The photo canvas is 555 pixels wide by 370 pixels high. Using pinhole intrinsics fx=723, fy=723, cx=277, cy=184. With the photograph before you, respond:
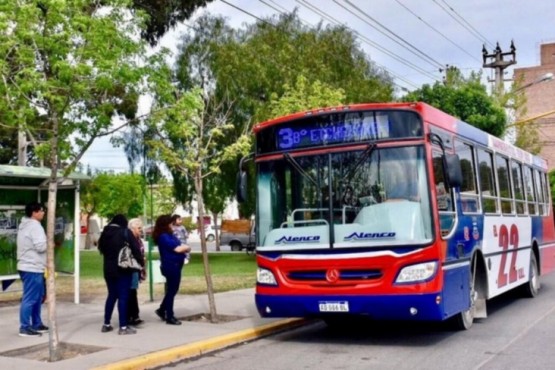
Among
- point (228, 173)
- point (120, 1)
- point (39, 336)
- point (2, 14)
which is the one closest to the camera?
point (2, 14)

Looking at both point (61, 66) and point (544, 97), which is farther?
point (544, 97)

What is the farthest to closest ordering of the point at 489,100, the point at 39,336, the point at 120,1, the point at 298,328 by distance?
the point at 489,100 < the point at 298,328 < the point at 39,336 < the point at 120,1

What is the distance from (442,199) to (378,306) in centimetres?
161

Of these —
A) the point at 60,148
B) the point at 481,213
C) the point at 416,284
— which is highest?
the point at 60,148

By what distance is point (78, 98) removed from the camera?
901 centimetres

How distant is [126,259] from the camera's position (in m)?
10.2

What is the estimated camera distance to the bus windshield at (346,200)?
8.92 meters

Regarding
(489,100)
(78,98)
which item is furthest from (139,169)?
(78,98)

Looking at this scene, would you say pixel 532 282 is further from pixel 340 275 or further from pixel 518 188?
pixel 340 275

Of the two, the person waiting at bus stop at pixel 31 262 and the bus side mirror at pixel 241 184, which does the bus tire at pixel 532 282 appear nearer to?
the bus side mirror at pixel 241 184

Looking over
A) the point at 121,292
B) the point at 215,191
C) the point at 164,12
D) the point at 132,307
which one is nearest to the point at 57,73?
the point at 121,292

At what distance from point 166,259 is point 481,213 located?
16.0 ft

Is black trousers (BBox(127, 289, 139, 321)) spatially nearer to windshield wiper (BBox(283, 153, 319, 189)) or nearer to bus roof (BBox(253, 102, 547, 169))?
bus roof (BBox(253, 102, 547, 169))

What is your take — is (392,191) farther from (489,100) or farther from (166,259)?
(489,100)
